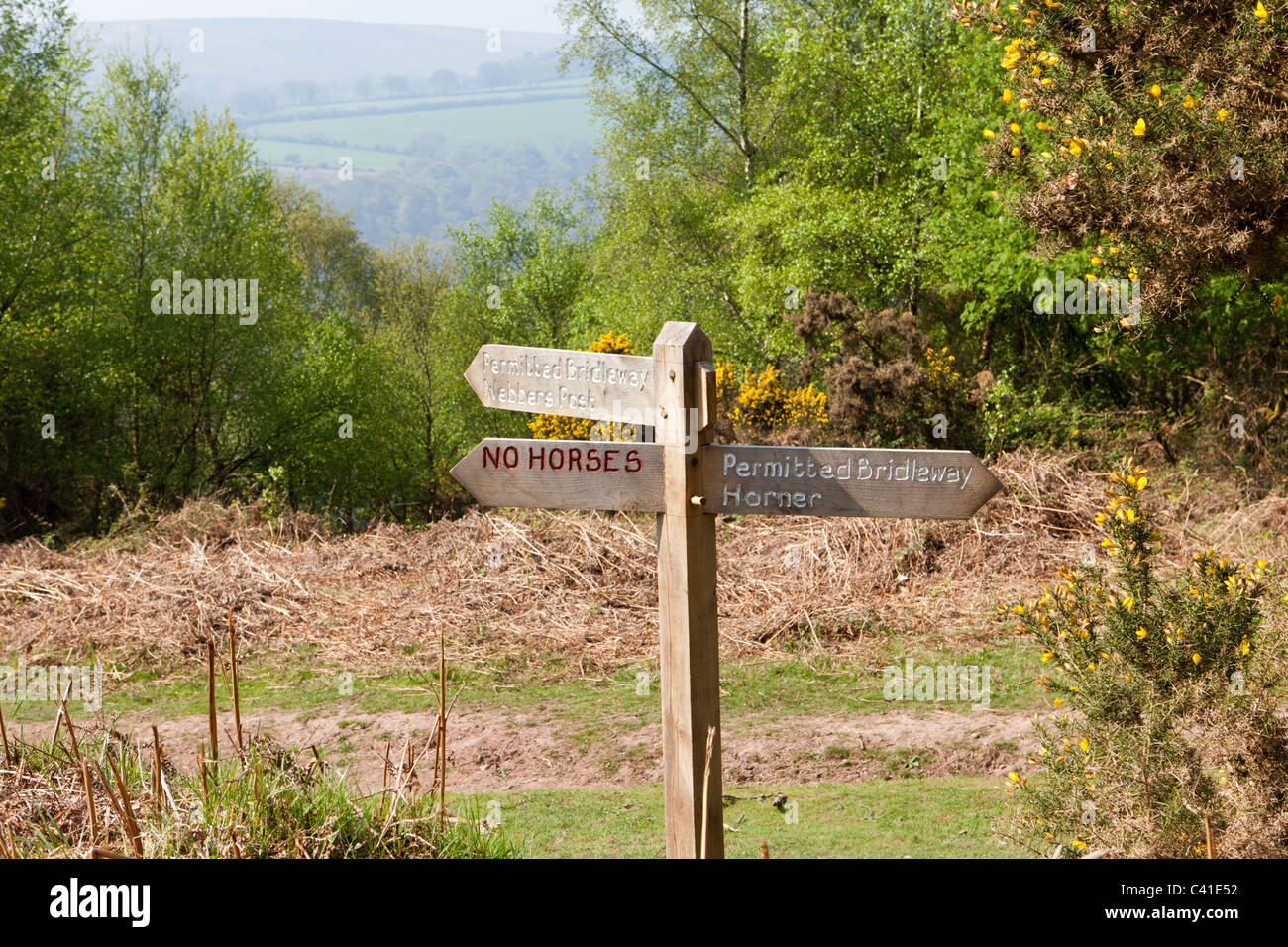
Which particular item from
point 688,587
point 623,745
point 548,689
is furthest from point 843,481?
point 548,689

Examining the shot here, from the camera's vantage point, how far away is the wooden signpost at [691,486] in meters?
3.74

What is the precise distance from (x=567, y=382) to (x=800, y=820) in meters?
3.57

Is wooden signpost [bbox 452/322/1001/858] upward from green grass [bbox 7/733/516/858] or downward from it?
upward

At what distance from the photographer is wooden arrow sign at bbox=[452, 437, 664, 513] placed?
12.6 ft

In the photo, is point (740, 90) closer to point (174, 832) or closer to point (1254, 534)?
point (1254, 534)

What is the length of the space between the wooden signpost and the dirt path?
3810 mm

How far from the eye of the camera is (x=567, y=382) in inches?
160

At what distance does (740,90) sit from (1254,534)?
19.8m

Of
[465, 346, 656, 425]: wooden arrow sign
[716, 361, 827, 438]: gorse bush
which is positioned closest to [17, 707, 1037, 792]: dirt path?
[465, 346, 656, 425]: wooden arrow sign

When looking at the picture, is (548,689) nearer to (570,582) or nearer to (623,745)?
(623,745)

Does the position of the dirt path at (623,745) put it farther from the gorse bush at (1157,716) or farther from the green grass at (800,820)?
the gorse bush at (1157,716)

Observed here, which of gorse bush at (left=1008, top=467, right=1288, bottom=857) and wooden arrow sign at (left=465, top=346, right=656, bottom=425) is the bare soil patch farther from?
wooden arrow sign at (left=465, top=346, right=656, bottom=425)
